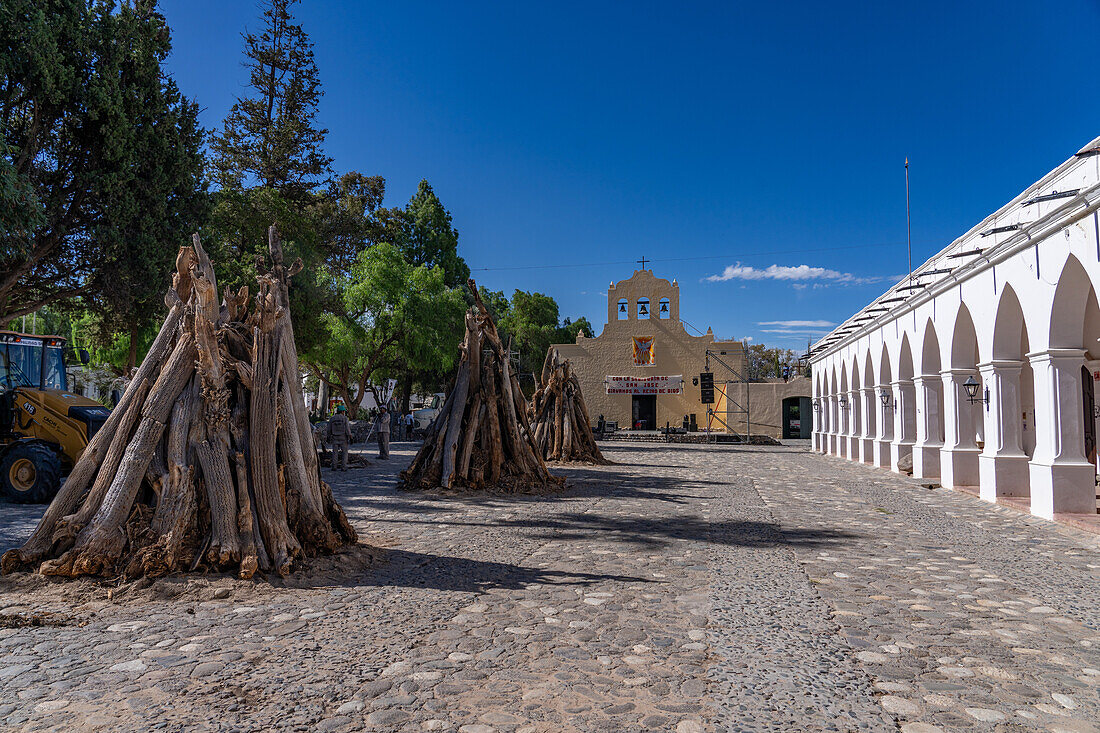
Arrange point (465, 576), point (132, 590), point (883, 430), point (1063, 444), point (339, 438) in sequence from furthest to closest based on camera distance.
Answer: point (883, 430)
point (339, 438)
point (1063, 444)
point (465, 576)
point (132, 590)

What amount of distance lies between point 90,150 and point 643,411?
98.7 feet

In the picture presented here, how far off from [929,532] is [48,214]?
15721 mm

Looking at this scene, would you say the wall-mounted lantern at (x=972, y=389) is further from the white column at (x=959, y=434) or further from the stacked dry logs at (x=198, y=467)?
the stacked dry logs at (x=198, y=467)

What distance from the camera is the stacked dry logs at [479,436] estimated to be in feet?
38.5

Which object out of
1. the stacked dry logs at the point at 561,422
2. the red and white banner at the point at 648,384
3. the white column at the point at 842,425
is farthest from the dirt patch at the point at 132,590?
the red and white banner at the point at 648,384

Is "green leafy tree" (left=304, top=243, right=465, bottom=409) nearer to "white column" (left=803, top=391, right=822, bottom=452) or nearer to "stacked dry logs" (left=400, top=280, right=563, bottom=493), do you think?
"white column" (left=803, top=391, right=822, bottom=452)

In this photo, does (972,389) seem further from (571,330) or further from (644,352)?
(571,330)

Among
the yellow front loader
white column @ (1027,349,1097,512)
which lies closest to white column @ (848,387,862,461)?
white column @ (1027,349,1097,512)

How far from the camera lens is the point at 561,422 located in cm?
1866

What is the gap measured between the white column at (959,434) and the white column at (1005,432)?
4.95 ft

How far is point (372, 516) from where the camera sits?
926 centimetres

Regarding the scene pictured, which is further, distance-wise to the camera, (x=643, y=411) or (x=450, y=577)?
(x=643, y=411)

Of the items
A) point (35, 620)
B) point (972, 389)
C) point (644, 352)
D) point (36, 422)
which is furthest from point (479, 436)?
point (644, 352)

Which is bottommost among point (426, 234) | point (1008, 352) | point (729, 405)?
point (729, 405)
